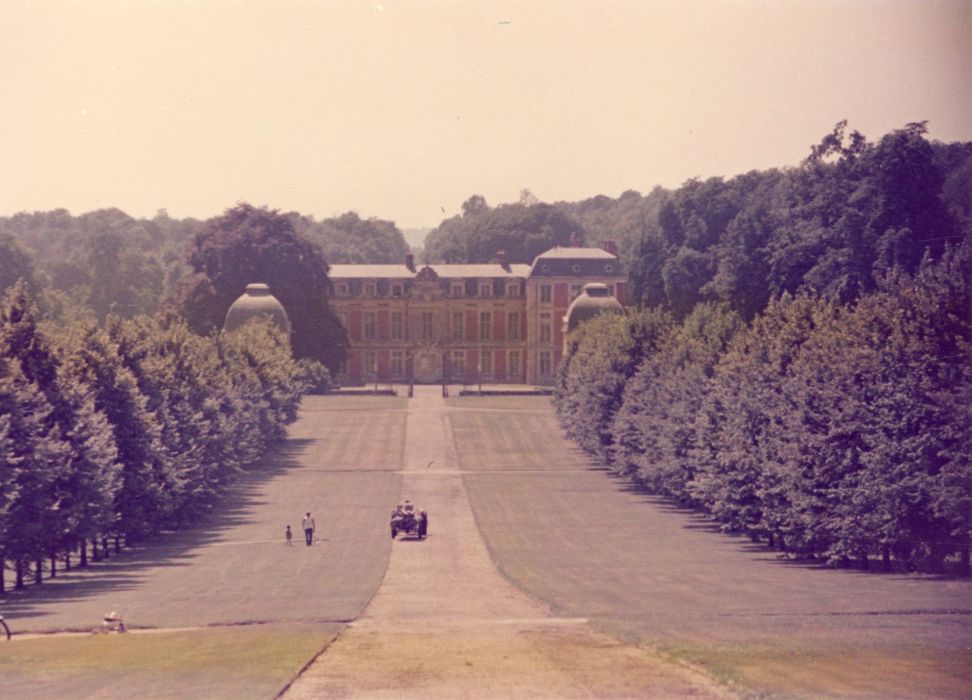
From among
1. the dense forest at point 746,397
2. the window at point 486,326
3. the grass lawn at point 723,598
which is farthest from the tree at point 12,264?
the grass lawn at point 723,598

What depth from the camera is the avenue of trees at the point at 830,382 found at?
5450 cm

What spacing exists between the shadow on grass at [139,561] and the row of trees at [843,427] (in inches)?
856

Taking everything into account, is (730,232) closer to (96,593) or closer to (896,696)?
(96,593)

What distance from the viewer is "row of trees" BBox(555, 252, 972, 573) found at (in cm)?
5391

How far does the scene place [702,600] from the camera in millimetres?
48969

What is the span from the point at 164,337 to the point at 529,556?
90.8 feet

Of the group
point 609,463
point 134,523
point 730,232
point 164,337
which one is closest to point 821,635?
point 134,523

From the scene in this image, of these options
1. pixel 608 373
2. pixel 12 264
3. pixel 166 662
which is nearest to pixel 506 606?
pixel 166 662

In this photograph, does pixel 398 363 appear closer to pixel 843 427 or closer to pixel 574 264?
pixel 574 264

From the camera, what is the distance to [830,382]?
5909cm

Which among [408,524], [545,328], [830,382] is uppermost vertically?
[545,328]

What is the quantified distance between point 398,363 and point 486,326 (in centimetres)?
1065

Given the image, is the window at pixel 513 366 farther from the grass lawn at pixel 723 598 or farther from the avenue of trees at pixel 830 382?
the grass lawn at pixel 723 598

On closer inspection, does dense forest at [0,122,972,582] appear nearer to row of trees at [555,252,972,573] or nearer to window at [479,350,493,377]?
row of trees at [555,252,972,573]
